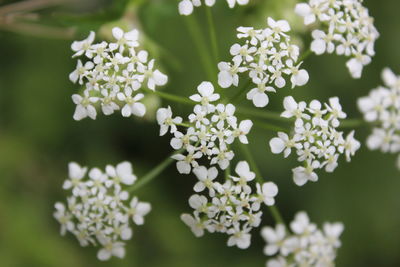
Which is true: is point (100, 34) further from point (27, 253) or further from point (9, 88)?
point (27, 253)

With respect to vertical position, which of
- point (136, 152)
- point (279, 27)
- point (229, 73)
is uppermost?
point (136, 152)

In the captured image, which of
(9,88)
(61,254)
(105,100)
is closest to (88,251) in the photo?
(61,254)

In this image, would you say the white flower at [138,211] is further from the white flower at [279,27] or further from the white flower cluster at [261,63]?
the white flower at [279,27]

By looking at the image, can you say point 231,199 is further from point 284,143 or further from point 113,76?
point 113,76

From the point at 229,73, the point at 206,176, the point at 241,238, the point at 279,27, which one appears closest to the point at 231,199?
the point at 206,176

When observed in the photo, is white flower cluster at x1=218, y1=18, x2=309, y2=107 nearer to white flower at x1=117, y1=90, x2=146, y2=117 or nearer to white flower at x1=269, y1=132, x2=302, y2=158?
white flower at x1=269, y1=132, x2=302, y2=158

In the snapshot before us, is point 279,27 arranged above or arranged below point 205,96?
above
